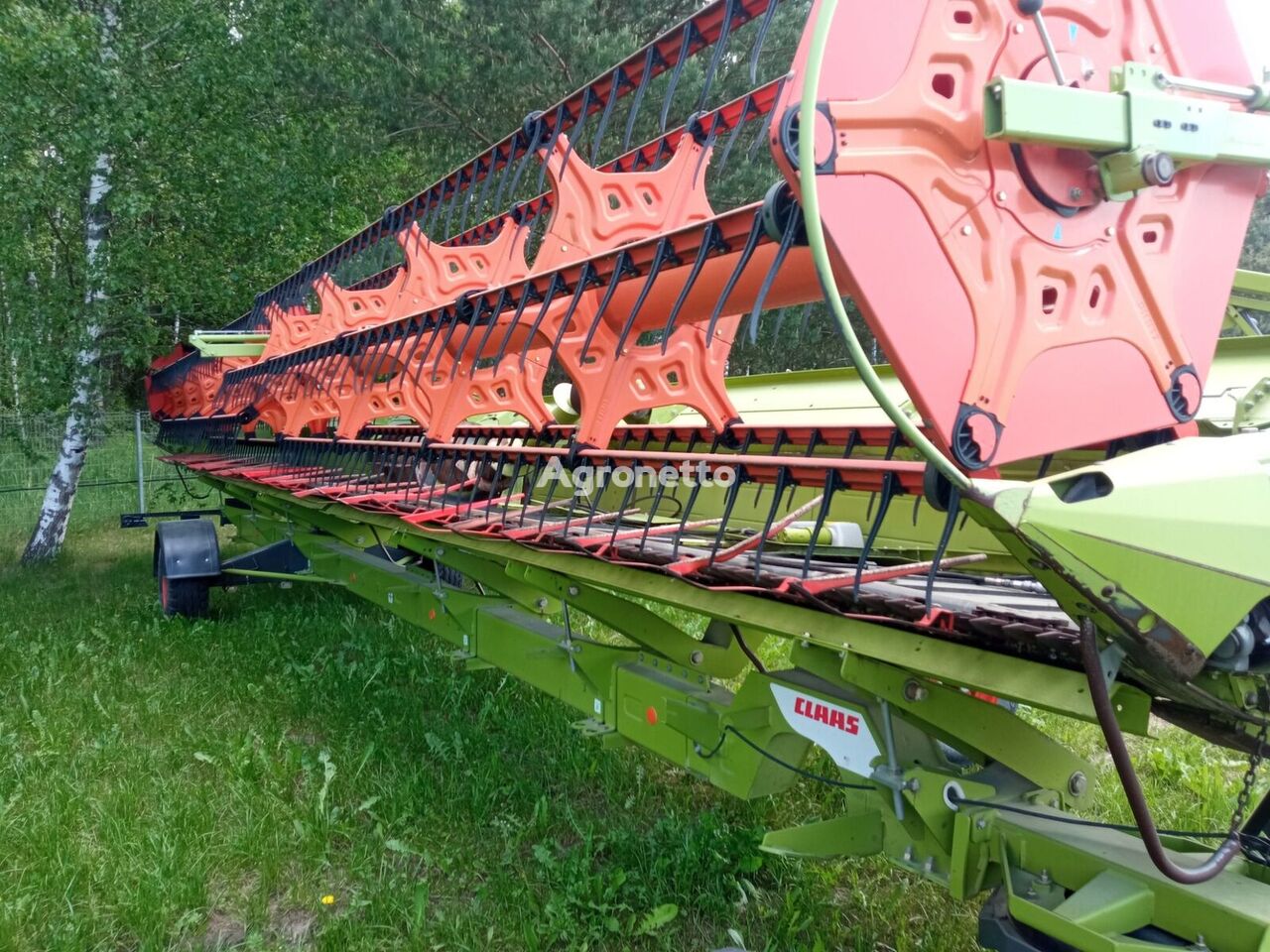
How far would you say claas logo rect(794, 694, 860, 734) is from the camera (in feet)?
7.44

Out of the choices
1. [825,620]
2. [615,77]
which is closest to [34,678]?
[615,77]

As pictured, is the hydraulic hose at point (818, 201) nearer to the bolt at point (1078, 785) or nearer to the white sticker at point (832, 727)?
the white sticker at point (832, 727)

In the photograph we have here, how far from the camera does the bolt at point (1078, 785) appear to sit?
2207 mm

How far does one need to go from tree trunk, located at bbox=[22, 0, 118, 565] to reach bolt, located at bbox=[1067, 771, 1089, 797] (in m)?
8.84

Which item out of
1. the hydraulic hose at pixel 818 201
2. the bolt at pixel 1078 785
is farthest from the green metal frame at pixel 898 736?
the hydraulic hose at pixel 818 201

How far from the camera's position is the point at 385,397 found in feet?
18.8

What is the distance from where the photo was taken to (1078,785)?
221cm

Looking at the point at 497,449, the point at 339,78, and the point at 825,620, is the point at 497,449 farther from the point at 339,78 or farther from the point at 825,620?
the point at 339,78

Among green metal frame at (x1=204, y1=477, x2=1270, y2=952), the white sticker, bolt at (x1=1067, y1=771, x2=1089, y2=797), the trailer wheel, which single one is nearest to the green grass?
green metal frame at (x1=204, y1=477, x2=1270, y2=952)

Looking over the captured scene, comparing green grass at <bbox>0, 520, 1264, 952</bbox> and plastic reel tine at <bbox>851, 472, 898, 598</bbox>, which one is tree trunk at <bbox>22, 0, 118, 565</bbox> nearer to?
green grass at <bbox>0, 520, 1264, 952</bbox>

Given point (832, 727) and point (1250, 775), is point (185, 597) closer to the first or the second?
point (832, 727)

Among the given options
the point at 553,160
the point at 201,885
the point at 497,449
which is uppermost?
the point at 553,160

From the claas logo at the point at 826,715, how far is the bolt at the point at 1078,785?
490 mm

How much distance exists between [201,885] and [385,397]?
9.93 ft
